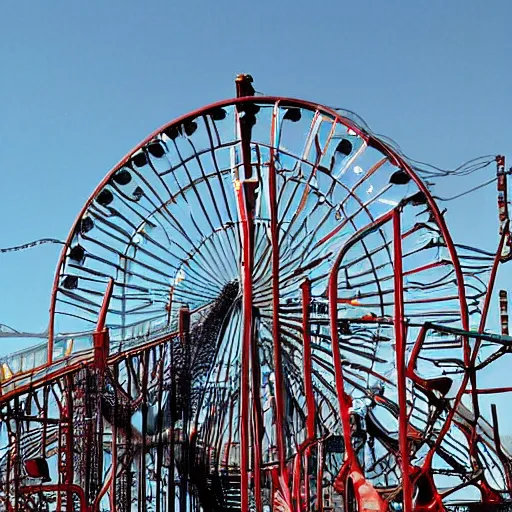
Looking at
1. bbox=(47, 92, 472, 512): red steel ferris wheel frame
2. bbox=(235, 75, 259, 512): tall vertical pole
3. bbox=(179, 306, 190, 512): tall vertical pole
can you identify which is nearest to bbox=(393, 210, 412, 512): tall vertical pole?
bbox=(47, 92, 472, 512): red steel ferris wheel frame

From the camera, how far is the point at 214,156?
14961 mm

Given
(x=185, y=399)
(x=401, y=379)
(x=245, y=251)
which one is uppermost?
(x=245, y=251)

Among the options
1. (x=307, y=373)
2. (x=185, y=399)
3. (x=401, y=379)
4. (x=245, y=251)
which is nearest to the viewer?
(x=401, y=379)

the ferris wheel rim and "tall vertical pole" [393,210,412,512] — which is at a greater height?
the ferris wheel rim

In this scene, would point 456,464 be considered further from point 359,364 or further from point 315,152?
point 315,152

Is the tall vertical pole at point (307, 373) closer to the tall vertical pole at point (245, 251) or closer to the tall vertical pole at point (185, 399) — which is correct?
the tall vertical pole at point (245, 251)

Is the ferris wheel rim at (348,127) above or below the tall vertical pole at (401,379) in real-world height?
above

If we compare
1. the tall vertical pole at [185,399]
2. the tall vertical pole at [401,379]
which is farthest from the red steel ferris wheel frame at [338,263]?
the tall vertical pole at [185,399]

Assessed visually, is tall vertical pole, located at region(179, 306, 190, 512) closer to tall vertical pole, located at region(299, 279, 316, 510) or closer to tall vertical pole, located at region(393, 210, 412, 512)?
tall vertical pole, located at region(299, 279, 316, 510)

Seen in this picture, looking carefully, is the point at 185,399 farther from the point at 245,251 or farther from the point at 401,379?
the point at 401,379

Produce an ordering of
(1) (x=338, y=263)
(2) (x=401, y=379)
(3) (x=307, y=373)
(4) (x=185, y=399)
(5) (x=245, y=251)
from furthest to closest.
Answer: (4) (x=185, y=399), (5) (x=245, y=251), (3) (x=307, y=373), (1) (x=338, y=263), (2) (x=401, y=379)

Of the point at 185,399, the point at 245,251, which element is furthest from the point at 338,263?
the point at 185,399

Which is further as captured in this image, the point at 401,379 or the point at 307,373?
the point at 307,373

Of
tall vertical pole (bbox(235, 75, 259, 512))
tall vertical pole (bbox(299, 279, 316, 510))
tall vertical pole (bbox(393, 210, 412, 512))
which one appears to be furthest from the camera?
tall vertical pole (bbox(235, 75, 259, 512))
